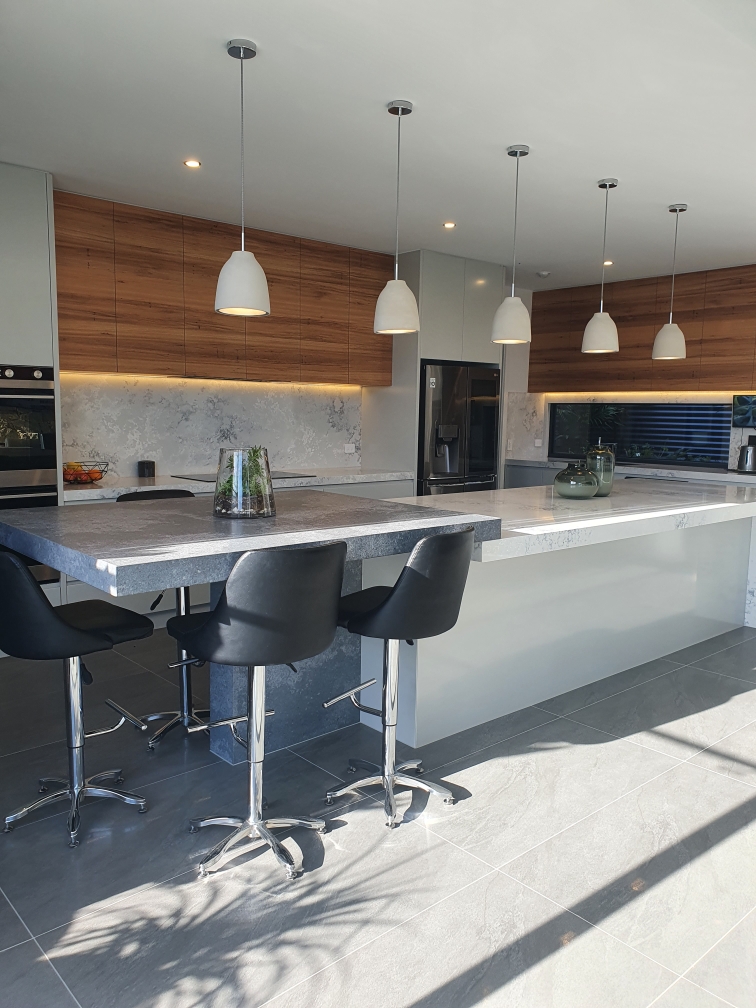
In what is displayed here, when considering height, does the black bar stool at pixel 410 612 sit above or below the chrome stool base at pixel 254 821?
above

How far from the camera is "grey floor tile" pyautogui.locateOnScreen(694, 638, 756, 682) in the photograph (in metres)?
3.99

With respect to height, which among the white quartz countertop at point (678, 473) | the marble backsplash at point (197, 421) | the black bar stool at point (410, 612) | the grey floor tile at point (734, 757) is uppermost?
the marble backsplash at point (197, 421)

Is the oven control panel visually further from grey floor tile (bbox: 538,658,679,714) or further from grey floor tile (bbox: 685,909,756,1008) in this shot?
grey floor tile (bbox: 685,909,756,1008)

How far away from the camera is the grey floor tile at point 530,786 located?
2395 millimetres

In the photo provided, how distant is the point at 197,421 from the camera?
17.6 feet

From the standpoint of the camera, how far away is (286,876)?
216cm

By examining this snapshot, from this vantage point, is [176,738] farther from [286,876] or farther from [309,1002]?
[309,1002]

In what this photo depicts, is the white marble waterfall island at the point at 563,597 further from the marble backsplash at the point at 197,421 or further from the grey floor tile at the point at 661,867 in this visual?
the marble backsplash at the point at 197,421

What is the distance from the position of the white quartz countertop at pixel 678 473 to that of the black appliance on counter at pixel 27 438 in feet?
14.0

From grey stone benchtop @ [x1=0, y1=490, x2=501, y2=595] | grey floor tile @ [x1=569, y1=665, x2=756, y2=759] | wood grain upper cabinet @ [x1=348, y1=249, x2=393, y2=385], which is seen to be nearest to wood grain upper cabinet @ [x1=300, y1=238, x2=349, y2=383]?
wood grain upper cabinet @ [x1=348, y1=249, x2=393, y2=385]

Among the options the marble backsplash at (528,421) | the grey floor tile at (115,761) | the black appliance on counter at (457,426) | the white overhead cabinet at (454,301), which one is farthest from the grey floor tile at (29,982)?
the marble backsplash at (528,421)

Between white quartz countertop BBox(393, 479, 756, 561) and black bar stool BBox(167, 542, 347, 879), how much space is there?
0.74 meters

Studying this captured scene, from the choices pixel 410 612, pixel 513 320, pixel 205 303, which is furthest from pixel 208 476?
pixel 410 612

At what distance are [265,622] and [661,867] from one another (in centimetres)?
136
